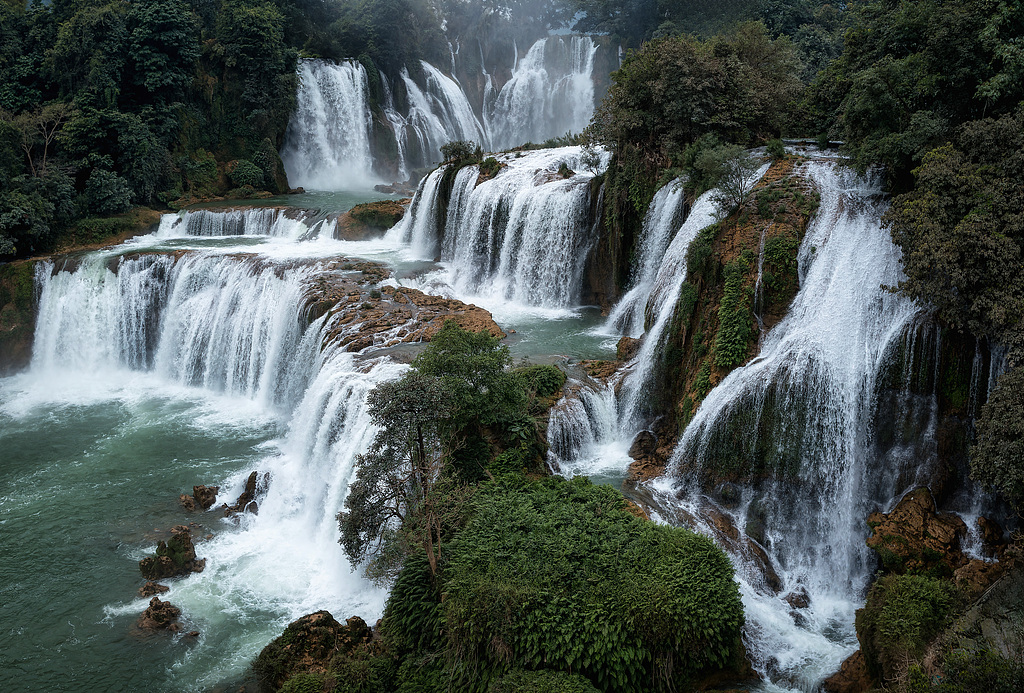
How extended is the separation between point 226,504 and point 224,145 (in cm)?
2542

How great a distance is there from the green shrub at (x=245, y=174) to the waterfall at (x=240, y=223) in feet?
20.6

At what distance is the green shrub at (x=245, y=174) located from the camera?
34094 millimetres

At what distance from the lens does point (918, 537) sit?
10.2 m

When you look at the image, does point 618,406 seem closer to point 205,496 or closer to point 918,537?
point 918,537

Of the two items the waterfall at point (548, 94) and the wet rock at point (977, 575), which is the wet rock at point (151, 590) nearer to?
the wet rock at point (977, 575)

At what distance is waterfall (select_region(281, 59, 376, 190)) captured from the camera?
3809 centimetres

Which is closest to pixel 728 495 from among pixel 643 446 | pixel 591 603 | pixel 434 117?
pixel 643 446

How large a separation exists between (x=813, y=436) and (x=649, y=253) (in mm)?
8213

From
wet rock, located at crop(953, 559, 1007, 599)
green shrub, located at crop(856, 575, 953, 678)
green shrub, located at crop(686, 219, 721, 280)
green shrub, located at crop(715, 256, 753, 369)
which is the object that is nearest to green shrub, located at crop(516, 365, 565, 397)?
green shrub, located at crop(715, 256, 753, 369)

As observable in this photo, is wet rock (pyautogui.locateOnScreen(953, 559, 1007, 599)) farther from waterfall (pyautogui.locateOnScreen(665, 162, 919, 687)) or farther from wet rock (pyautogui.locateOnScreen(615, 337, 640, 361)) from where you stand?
wet rock (pyautogui.locateOnScreen(615, 337, 640, 361))

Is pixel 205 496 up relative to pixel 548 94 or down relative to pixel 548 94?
down

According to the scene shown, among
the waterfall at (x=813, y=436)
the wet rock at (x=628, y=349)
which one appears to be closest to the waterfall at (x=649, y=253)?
the wet rock at (x=628, y=349)

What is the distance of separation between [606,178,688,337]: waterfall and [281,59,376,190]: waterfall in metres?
24.8

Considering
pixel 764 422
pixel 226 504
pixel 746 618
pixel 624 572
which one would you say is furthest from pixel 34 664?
pixel 764 422
